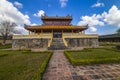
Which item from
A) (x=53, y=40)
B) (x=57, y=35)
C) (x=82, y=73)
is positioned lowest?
(x=82, y=73)

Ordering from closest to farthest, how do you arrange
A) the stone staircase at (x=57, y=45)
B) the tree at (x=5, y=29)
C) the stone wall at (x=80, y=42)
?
the stone staircase at (x=57, y=45), the stone wall at (x=80, y=42), the tree at (x=5, y=29)

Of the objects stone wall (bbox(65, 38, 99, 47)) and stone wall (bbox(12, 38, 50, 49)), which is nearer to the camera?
Answer: stone wall (bbox(12, 38, 50, 49))

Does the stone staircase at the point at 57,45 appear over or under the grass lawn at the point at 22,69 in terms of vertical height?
over

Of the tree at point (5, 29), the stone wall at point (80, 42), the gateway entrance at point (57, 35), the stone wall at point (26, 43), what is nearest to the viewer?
the stone wall at point (26, 43)

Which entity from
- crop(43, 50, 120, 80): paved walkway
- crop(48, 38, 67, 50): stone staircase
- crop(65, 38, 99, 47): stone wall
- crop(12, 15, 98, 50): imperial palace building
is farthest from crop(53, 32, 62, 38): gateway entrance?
crop(43, 50, 120, 80): paved walkway

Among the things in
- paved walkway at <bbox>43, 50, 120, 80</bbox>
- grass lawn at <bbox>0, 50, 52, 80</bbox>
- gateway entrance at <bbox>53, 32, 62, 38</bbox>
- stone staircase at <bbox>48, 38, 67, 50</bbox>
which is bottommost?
paved walkway at <bbox>43, 50, 120, 80</bbox>

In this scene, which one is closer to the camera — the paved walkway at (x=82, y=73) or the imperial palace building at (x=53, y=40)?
the paved walkway at (x=82, y=73)

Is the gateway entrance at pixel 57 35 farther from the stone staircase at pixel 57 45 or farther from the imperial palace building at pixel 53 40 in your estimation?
the stone staircase at pixel 57 45

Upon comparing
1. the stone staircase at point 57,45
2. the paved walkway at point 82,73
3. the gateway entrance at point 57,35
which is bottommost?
the paved walkway at point 82,73

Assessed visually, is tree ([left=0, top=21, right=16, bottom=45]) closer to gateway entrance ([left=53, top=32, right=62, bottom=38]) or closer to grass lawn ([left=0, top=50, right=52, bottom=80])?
gateway entrance ([left=53, top=32, right=62, bottom=38])

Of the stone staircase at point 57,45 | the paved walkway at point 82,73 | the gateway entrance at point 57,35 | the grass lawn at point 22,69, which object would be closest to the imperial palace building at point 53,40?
the stone staircase at point 57,45

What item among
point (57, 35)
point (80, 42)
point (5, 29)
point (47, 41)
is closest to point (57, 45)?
point (47, 41)

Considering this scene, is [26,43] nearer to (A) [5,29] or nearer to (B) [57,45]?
(B) [57,45]

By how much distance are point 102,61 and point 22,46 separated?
22.2 m
